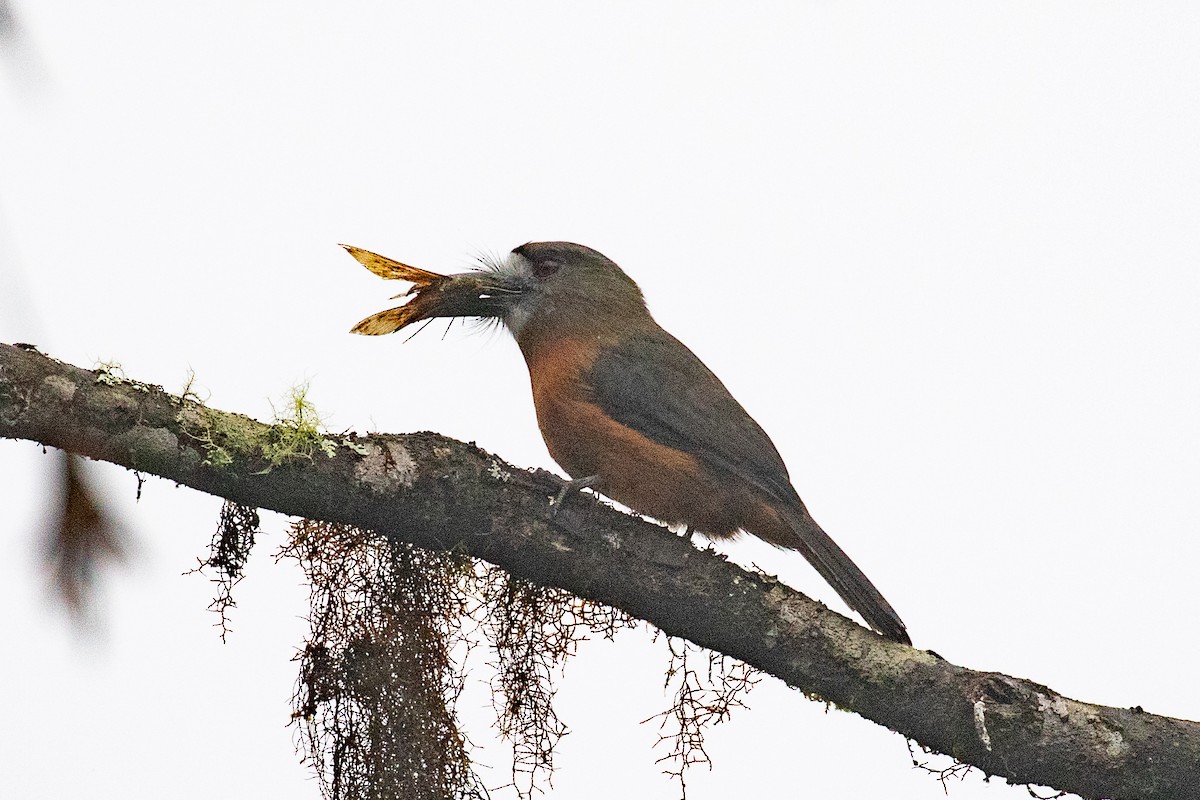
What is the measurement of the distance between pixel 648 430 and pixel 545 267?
777mm

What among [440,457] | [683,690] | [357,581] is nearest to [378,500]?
[440,457]

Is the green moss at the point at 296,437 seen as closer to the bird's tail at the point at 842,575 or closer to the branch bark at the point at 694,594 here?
the branch bark at the point at 694,594

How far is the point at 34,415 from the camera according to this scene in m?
2.26

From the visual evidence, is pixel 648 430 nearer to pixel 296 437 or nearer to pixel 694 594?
pixel 694 594

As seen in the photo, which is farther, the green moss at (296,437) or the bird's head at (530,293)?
the bird's head at (530,293)

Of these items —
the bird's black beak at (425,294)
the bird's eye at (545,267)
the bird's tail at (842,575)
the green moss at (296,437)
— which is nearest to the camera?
the green moss at (296,437)

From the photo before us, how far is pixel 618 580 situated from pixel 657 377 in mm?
881

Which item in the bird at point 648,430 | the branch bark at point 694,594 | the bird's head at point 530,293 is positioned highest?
the bird's head at point 530,293

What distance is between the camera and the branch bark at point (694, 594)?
2539mm

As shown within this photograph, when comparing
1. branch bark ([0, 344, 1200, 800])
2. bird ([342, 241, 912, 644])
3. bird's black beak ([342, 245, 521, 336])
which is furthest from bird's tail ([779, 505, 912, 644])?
bird's black beak ([342, 245, 521, 336])

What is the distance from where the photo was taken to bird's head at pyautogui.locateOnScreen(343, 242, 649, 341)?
3355 mm

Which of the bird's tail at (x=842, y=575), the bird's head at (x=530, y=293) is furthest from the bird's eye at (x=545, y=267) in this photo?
the bird's tail at (x=842, y=575)

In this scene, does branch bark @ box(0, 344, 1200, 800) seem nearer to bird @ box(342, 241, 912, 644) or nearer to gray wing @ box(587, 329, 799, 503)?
bird @ box(342, 241, 912, 644)

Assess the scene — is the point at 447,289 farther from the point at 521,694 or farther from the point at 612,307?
the point at 521,694
